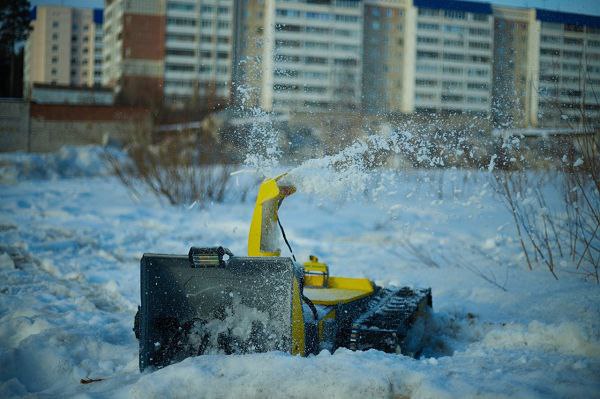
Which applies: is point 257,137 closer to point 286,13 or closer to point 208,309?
point 208,309

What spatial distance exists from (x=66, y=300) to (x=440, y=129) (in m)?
4.63

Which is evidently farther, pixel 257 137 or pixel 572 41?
pixel 257 137

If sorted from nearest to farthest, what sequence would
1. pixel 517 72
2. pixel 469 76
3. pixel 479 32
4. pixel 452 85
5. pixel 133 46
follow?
pixel 517 72 → pixel 452 85 → pixel 479 32 → pixel 469 76 → pixel 133 46

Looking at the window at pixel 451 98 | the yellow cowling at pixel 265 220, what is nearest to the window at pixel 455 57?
the window at pixel 451 98

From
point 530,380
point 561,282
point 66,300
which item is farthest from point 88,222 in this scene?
point 530,380

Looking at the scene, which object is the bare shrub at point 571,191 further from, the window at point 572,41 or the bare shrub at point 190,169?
the bare shrub at point 190,169

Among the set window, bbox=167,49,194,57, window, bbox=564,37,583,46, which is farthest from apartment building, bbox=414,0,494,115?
window, bbox=167,49,194,57

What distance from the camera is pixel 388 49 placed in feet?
64.4

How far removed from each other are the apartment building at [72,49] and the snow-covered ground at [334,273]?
3863cm

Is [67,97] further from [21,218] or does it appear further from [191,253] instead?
[191,253]

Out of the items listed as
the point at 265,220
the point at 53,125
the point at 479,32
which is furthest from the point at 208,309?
the point at 53,125

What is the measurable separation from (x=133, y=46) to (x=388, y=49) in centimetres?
3539

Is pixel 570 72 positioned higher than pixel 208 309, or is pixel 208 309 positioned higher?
pixel 570 72

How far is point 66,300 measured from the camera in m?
6.25
